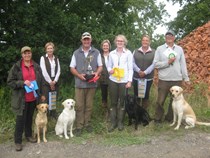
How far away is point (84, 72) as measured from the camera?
21.4 ft

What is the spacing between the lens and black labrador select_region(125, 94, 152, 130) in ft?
22.4

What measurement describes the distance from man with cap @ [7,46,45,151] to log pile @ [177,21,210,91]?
5.26 m

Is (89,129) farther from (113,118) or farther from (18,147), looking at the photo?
(18,147)

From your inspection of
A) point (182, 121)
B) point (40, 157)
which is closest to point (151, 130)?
point (182, 121)

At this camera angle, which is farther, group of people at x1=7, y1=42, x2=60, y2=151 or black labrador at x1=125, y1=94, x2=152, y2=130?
black labrador at x1=125, y1=94, x2=152, y2=130

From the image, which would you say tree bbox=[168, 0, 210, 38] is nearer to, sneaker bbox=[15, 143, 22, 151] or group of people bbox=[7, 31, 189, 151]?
group of people bbox=[7, 31, 189, 151]

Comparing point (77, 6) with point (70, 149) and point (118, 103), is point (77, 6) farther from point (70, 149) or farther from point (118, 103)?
point (70, 149)

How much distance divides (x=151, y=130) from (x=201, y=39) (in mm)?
5935

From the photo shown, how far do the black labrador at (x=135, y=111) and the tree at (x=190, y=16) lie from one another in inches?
613

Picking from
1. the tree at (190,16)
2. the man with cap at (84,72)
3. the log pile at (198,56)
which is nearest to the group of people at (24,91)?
the man with cap at (84,72)

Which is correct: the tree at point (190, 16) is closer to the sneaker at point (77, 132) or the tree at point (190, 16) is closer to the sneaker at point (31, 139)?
the sneaker at point (77, 132)

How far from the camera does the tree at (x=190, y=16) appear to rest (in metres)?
21.0

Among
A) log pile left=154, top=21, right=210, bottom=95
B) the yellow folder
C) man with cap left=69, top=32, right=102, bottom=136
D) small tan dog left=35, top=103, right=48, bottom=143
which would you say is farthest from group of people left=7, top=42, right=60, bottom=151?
log pile left=154, top=21, right=210, bottom=95

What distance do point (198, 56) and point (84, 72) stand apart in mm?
5714
